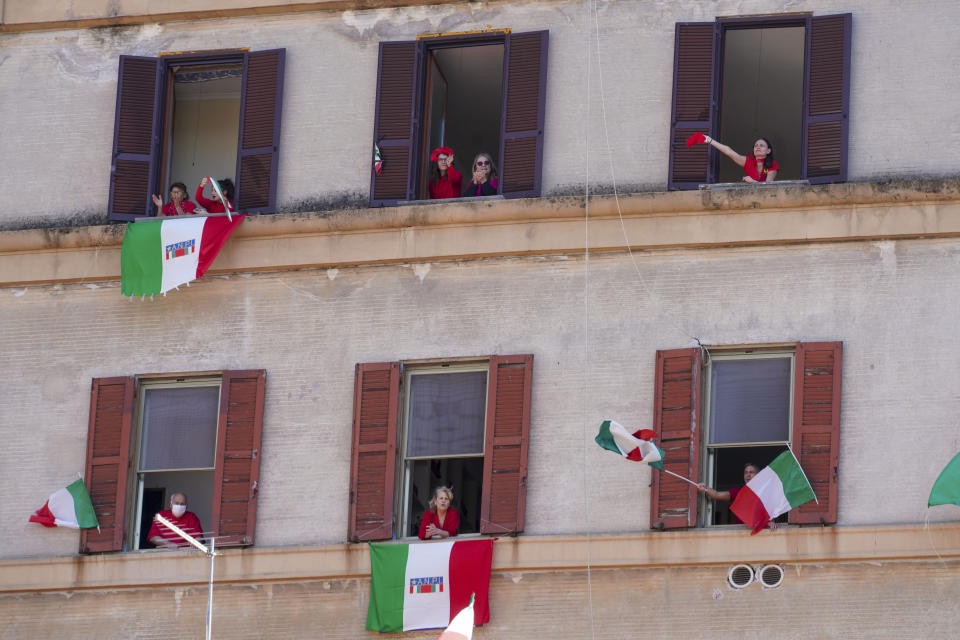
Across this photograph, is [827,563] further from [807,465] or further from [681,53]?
[681,53]

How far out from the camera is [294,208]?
90.8 ft

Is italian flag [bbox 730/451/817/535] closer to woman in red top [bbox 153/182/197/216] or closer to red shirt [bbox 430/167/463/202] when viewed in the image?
red shirt [bbox 430/167/463/202]

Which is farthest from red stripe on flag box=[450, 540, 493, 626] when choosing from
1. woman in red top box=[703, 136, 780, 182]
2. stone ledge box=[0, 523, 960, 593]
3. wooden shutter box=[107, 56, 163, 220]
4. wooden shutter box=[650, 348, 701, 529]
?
wooden shutter box=[107, 56, 163, 220]

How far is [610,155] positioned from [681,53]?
130cm

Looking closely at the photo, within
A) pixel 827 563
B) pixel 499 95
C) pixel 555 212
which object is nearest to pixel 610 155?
pixel 555 212

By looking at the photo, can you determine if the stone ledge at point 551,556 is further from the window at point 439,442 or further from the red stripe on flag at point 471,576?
the window at point 439,442

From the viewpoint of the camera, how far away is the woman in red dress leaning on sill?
26094 mm

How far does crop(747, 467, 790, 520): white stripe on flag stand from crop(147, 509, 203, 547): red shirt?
229 inches

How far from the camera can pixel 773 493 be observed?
25.1m

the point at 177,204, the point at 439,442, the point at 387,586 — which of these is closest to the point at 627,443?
the point at 439,442

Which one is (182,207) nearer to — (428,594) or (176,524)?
(176,524)

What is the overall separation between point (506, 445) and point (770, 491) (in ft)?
8.96

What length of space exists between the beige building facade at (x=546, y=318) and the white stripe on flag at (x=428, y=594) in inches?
18.6

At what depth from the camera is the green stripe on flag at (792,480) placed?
25.0 m
